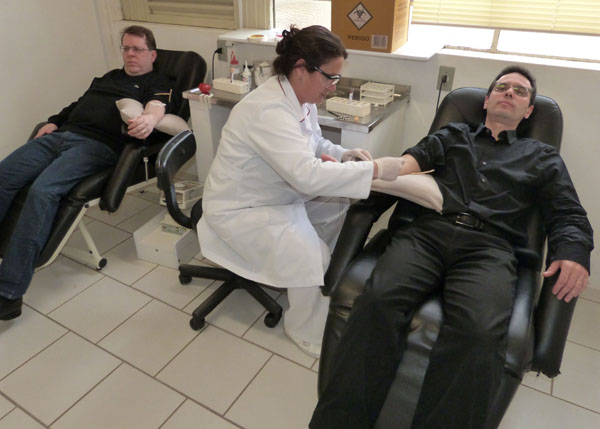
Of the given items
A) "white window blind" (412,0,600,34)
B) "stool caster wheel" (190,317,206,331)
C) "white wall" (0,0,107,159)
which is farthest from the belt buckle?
"white wall" (0,0,107,159)

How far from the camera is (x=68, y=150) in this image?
219 cm

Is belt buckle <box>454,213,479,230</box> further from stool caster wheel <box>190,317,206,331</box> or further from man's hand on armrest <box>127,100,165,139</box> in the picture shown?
man's hand on armrest <box>127,100,165,139</box>

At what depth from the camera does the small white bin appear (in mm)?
2314

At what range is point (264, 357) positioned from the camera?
1812 mm

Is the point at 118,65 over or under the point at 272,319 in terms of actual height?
over

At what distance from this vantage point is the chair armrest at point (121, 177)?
6.73 feet

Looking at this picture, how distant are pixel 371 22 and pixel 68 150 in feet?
5.27

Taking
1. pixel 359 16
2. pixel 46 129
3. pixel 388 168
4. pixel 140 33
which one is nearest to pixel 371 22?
pixel 359 16

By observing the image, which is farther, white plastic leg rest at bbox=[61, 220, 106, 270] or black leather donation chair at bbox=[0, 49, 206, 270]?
white plastic leg rest at bbox=[61, 220, 106, 270]

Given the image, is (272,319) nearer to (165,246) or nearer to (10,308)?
(165,246)

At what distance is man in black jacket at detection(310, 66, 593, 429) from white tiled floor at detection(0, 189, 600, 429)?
0.47 meters

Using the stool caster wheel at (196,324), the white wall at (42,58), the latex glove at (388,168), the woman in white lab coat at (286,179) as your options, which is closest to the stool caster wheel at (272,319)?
the woman in white lab coat at (286,179)

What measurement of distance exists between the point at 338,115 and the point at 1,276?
1642 millimetres

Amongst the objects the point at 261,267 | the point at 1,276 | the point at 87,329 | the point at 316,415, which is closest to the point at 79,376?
the point at 87,329
